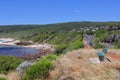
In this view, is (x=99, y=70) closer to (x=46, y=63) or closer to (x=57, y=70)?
(x=57, y=70)

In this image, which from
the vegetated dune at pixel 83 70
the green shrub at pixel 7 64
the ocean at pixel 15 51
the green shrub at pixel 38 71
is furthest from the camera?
the ocean at pixel 15 51

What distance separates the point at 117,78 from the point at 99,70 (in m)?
0.92

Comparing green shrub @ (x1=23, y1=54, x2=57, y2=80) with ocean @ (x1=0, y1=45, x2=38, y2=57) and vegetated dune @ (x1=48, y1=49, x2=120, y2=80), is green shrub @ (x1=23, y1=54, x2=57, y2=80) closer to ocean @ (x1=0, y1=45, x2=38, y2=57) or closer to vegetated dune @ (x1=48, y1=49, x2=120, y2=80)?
vegetated dune @ (x1=48, y1=49, x2=120, y2=80)

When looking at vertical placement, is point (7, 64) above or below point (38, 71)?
below

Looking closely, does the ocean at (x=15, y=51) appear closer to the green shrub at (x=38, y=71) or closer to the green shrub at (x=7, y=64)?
the green shrub at (x=7, y=64)

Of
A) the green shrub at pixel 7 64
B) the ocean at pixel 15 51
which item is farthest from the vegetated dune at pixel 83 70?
the ocean at pixel 15 51

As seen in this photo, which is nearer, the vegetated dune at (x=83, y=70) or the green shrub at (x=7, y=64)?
the vegetated dune at (x=83, y=70)

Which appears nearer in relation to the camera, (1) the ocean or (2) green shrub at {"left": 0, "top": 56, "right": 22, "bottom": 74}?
(2) green shrub at {"left": 0, "top": 56, "right": 22, "bottom": 74}

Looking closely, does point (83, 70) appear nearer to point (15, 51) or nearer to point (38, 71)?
point (38, 71)

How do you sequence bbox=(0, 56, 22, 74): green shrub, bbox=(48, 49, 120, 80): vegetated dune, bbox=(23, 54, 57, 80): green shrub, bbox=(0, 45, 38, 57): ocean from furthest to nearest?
bbox=(0, 45, 38, 57): ocean
bbox=(0, 56, 22, 74): green shrub
bbox=(23, 54, 57, 80): green shrub
bbox=(48, 49, 120, 80): vegetated dune

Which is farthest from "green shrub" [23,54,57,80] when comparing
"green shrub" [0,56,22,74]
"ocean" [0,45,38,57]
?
"ocean" [0,45,38,57]

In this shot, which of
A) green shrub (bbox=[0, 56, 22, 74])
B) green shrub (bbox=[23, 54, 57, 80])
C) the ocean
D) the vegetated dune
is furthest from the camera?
the ocean

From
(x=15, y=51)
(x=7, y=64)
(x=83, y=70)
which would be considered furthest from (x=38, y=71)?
(x=15, y=51)

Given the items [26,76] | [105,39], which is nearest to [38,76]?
[26,76]
